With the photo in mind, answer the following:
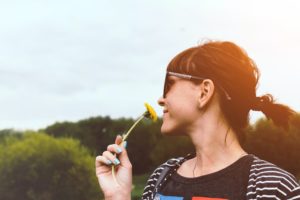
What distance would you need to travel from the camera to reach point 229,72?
3.59 meters

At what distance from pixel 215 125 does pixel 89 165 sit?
19.2 meters

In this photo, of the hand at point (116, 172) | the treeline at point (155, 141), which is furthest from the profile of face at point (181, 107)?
the treeline at point (155, 141)

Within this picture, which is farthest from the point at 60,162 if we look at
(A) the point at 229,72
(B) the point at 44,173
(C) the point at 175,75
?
(A) the point at 229,72

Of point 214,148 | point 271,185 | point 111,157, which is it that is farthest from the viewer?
point 111,157

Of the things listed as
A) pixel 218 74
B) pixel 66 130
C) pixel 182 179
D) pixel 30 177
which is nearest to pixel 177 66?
pixel 218 74

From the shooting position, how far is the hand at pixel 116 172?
369 cm

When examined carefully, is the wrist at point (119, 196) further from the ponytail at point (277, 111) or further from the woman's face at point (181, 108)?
the ponytail at point (277, 111)

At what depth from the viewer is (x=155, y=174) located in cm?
378

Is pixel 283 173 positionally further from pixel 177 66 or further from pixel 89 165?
pixel 89 165

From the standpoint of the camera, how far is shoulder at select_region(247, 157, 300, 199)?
3230 millimetres

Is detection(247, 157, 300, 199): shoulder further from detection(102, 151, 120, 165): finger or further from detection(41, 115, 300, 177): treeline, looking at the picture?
detection(41, 115, 300, 177): treeline

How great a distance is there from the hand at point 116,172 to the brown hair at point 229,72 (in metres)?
0.56

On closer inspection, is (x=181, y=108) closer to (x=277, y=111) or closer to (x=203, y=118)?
(x=203, y=118)

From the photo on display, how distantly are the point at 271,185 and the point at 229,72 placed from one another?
2.26 ft
